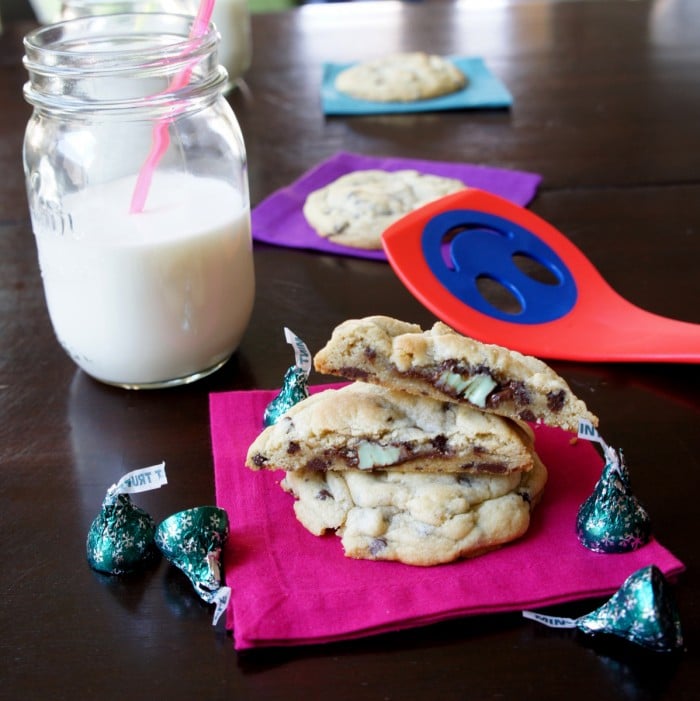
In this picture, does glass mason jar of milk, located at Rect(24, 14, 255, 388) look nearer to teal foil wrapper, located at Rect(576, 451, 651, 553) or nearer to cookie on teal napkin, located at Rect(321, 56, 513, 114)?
teal foil wrapper, located at Rect(576, 451, 651, 553)

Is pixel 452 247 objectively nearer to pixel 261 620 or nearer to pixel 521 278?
pixel 521 278

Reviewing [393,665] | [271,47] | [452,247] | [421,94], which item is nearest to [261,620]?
[393,665]

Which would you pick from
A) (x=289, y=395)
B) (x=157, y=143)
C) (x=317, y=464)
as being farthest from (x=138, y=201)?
(x=317, y=464)

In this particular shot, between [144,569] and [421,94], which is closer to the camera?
[144,569]

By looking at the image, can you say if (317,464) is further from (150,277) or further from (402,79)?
(402,79)

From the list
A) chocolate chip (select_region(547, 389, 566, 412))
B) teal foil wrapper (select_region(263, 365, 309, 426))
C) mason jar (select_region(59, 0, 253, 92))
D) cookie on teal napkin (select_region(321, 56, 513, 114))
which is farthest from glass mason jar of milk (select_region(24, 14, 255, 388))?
cookie on teal napkin (select_region(321, 56, 513, 114))

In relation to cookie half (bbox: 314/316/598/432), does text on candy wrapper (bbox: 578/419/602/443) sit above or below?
below
